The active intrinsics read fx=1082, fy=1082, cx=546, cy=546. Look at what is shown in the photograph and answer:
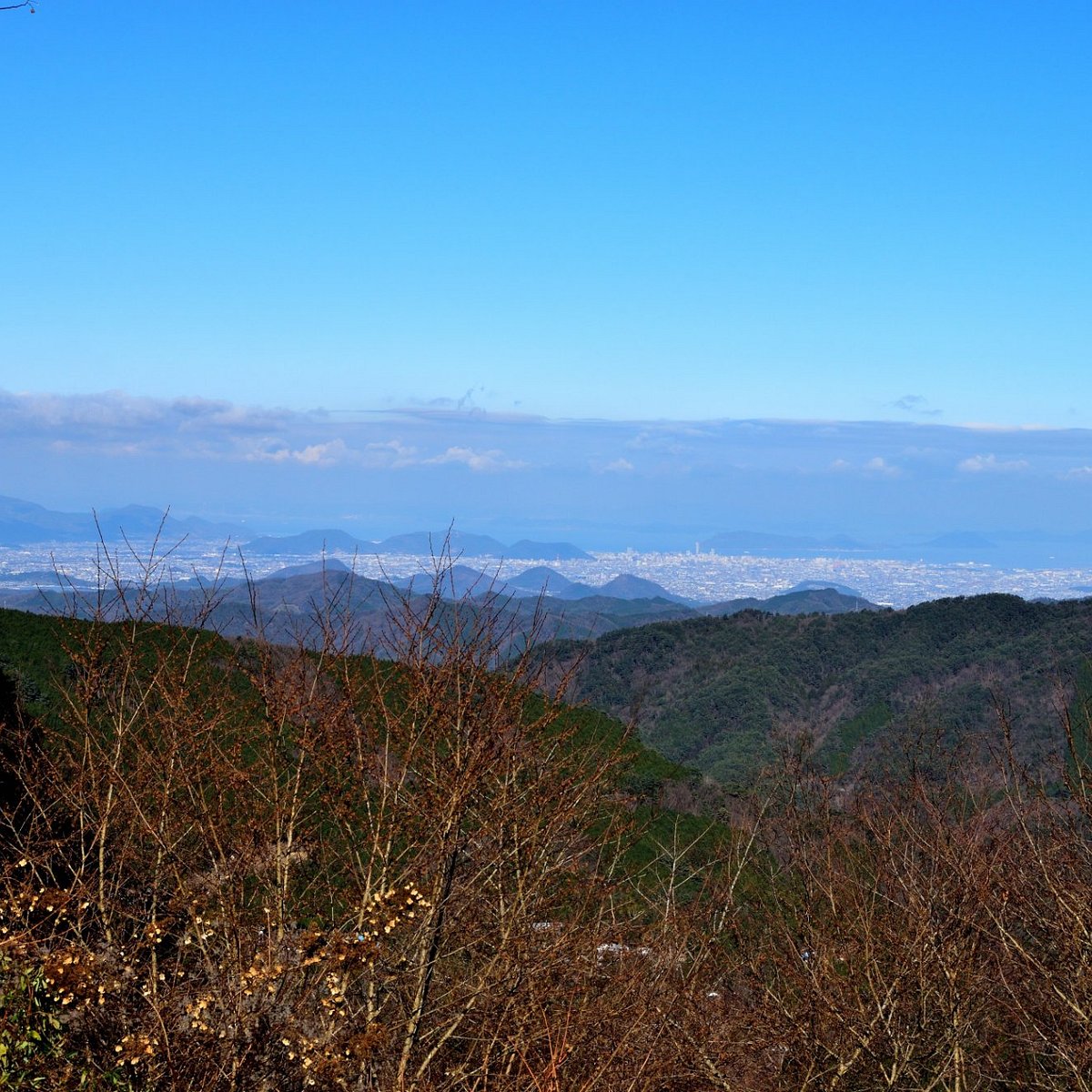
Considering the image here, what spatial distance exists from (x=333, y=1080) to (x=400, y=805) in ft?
9.32

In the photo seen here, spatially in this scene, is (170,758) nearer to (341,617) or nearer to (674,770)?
(341,617)

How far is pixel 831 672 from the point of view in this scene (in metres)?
85.3

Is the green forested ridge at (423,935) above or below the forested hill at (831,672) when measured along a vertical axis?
above

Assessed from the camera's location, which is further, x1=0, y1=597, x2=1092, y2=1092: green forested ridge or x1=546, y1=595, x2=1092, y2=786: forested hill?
x1=546, y1=595, x2=1092, y2=786: forested hill

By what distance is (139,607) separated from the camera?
1052 cm

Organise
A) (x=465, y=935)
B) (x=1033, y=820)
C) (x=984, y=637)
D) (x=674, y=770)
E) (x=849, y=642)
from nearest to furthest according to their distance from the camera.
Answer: (x=465, y=935)
(x=1033, y=820)
(x=674, y=770)
(x=984, y=637)
(x=849, y=642)

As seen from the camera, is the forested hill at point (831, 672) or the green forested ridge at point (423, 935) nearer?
the green forested ridge at point (423, 935)

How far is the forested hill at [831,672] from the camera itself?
6912 centimetres

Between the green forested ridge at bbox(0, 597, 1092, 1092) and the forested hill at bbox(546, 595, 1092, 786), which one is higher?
the green forested ridge at bbox(0, 597, 1092, 1092)

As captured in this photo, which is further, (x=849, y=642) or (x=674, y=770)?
(x=849, y=642)

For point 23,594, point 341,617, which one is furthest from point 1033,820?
point 23,594

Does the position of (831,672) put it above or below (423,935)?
below

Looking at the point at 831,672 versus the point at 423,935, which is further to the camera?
the point at 831,672

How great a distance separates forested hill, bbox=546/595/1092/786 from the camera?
2721 inches
